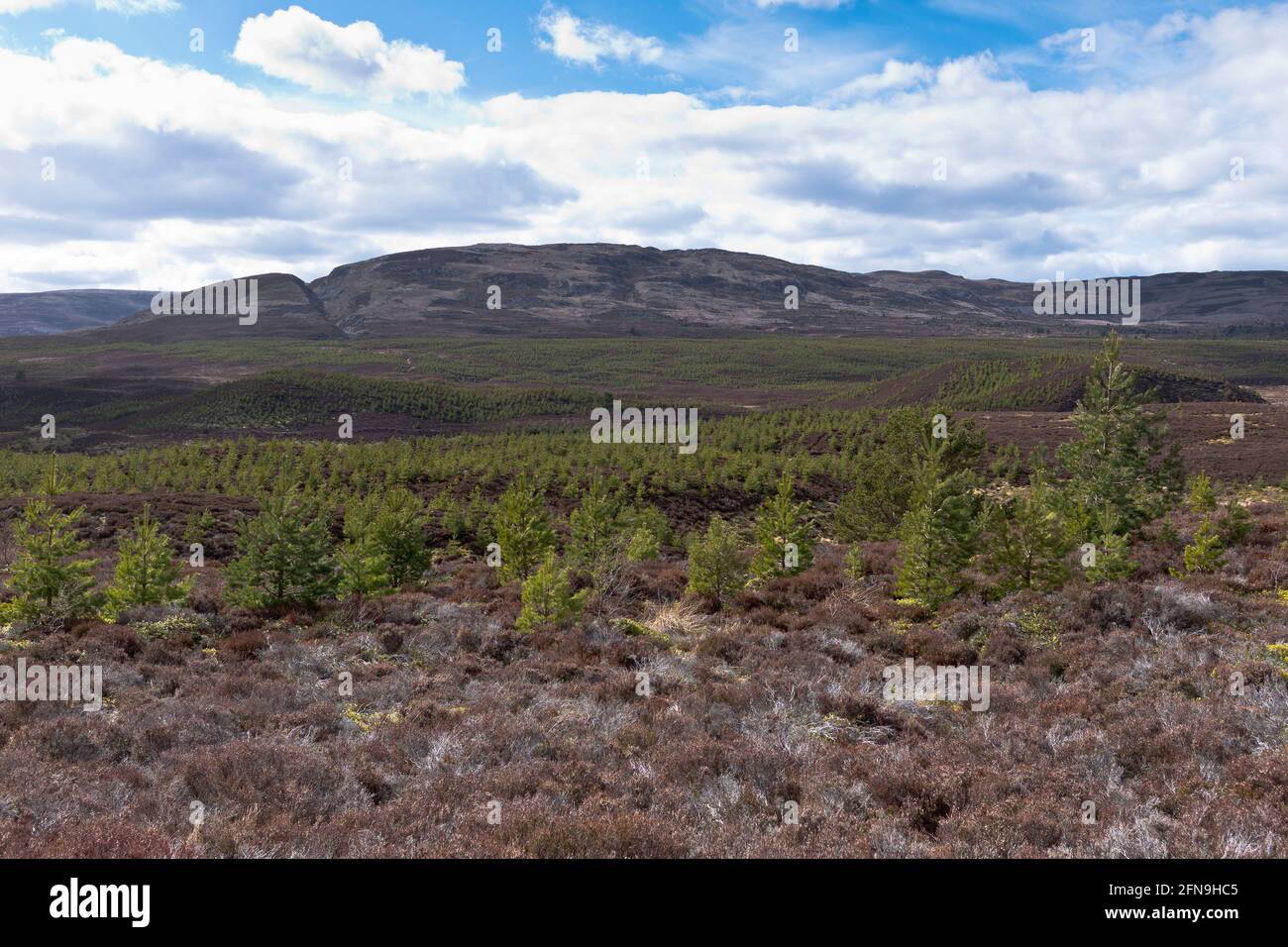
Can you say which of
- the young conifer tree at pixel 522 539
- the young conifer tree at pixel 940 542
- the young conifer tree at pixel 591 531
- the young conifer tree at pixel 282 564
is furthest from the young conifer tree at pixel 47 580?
the young conifer tree at pixel 940 542

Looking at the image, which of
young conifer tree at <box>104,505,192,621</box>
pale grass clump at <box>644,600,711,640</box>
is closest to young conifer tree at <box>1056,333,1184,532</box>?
pale grass clump at <box>644,600,711,640</box>

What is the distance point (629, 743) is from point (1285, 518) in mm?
21595

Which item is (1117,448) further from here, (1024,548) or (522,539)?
(522,539)

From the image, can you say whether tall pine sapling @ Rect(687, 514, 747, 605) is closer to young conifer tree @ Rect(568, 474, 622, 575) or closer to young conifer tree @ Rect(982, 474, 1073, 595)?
young conifer tree @ Rect(568, 474, 622, 575)

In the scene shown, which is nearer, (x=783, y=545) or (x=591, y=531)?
(x=783, y=545)

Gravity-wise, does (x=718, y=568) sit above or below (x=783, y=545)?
below

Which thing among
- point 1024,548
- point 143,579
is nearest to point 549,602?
point 143,579

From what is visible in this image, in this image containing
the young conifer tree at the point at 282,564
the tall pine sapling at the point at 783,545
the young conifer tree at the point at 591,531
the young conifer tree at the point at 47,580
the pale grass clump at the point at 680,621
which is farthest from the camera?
the young conifer tree at the point at 591,531

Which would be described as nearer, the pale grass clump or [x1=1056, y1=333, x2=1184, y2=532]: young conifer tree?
the pale grass clump

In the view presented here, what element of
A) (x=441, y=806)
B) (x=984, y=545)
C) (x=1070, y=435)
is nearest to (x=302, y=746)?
(x=441, y=806)

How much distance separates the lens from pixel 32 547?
1336cm

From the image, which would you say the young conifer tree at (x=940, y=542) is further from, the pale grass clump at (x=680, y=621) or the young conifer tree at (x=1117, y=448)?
the young conifer tree at (x=1117, y=448)

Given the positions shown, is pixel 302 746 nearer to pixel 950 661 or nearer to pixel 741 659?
pixel 741 659

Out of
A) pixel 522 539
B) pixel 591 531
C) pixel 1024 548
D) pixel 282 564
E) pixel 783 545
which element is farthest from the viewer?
pixel 591 531
